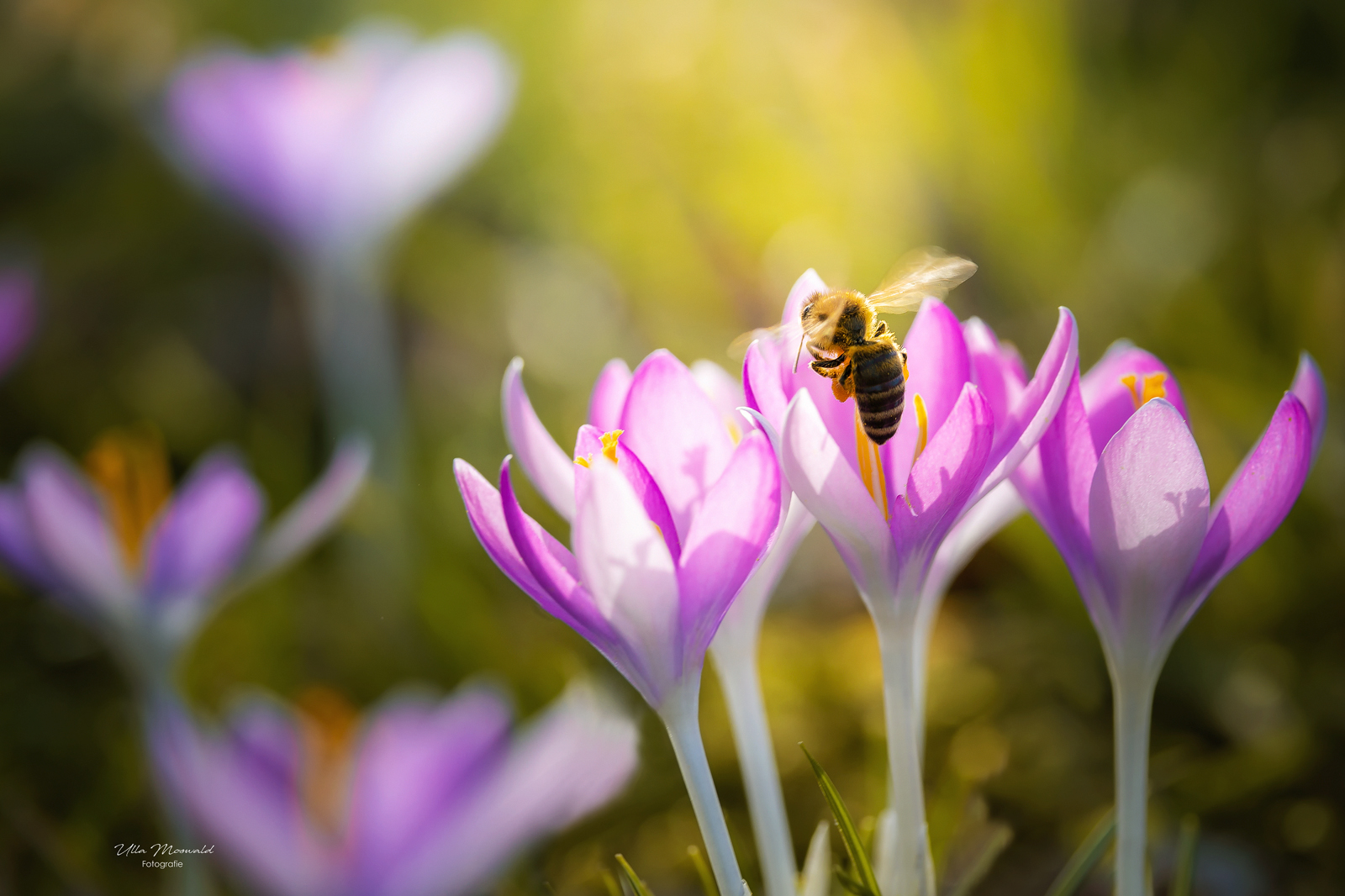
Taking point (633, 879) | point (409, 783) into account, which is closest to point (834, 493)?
point (633, 879)

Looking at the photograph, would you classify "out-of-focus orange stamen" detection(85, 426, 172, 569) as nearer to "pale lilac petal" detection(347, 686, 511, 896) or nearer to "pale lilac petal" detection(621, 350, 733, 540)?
"pale lilac petal" detection(347, 686, 511, 896)

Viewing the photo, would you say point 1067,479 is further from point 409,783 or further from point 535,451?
point 409,783

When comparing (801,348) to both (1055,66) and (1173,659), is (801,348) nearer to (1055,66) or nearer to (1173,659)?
(1173,659)

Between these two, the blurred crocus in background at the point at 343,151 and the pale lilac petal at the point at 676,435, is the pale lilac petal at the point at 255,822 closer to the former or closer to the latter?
the pale lilac petal at the point at 676,435

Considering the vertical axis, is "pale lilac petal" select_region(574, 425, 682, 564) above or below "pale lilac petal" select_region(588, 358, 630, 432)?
below

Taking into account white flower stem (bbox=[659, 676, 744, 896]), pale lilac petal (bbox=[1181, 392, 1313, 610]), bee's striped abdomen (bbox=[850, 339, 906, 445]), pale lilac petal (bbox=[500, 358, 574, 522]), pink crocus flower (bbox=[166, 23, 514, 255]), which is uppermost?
pink crocus flower (bbox=[166, 23, 514, 255])

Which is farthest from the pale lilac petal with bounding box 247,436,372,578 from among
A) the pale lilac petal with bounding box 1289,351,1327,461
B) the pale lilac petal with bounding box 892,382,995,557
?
the pale lilac petal with bounding box 1289,351,1327,461

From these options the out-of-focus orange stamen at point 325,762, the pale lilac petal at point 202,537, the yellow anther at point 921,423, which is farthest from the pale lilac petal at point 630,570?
the pale lilac petal at point 202,537
